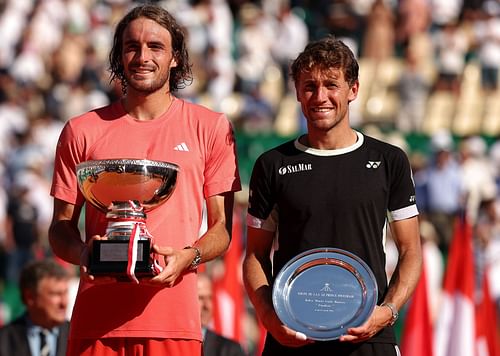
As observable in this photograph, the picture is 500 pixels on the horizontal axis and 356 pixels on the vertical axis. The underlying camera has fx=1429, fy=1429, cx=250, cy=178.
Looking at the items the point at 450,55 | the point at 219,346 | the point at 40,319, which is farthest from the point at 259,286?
the point at 450,55

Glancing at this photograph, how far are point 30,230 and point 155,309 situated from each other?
36.3 ft

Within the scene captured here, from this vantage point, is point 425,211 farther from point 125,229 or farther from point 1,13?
point 125,229

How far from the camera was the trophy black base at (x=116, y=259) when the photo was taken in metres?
5.32

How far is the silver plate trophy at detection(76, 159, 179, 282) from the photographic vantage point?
17.5 feet

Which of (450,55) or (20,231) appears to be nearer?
(20,231)

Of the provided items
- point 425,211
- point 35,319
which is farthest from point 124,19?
point 425,211

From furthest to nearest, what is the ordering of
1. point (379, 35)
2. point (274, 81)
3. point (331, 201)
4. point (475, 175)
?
1. point (379, 35)
2. point (274, 81)
3. point (475, 175)
4. point (331, 201)

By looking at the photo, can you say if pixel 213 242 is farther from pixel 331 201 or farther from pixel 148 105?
pixel 148 105

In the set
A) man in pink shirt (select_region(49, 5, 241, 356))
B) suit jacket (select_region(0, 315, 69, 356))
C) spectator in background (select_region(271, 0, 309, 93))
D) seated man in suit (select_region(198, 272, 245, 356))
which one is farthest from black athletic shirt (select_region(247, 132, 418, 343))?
spectator in background (select_region(271, 0, 309, 93))

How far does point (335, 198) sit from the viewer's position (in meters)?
5.61

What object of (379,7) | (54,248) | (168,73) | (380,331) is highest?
(379,7)

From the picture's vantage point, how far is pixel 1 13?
74.6 ft

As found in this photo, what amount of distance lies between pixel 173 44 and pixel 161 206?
690 mm

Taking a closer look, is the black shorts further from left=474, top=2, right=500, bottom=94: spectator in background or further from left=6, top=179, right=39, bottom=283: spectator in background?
left=474, top=2, right=500, bottom=94: spectator in background
